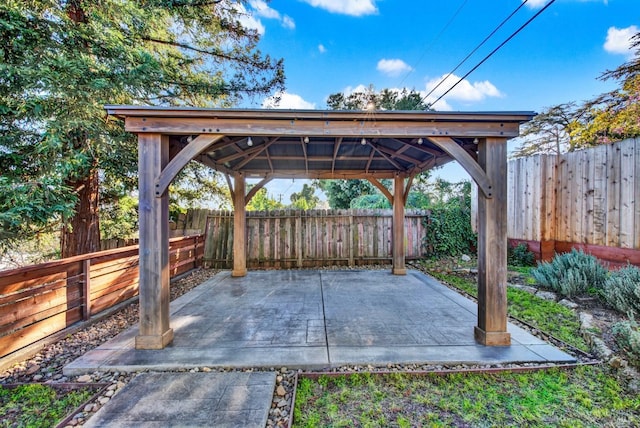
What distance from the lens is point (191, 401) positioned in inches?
77.2

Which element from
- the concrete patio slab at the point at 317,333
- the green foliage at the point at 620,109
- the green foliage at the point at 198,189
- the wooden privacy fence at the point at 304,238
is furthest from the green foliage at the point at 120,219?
the green foliage at the point at 620,109

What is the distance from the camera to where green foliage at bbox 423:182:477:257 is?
738 cm

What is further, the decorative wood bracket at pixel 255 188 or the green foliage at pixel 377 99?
the green foliage at pixel 377 99

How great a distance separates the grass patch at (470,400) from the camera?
181 centimetres

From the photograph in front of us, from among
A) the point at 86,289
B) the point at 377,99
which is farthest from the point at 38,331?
the point at 377,99

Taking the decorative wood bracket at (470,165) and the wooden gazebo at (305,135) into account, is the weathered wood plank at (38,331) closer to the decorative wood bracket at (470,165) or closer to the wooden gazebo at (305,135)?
the wooden gazebo at (305,135)

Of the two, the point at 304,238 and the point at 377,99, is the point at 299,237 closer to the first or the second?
the point at 304,238

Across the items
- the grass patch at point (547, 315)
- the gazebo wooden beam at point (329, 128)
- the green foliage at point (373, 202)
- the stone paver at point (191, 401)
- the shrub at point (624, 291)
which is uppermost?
the gazebo wooden beam at point (329, 128)

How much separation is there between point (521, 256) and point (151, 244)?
7.32 m

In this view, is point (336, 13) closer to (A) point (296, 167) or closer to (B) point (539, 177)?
(A) point (296, 167)

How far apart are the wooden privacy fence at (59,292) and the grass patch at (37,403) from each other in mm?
677

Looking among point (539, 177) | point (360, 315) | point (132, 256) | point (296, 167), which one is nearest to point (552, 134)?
point (539, 177)

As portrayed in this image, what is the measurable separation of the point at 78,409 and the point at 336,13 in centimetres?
861

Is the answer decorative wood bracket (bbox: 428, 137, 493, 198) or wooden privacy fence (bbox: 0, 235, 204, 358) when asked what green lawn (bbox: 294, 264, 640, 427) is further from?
wooden privacy fence (bbox: 0, 235, 204, 358)
